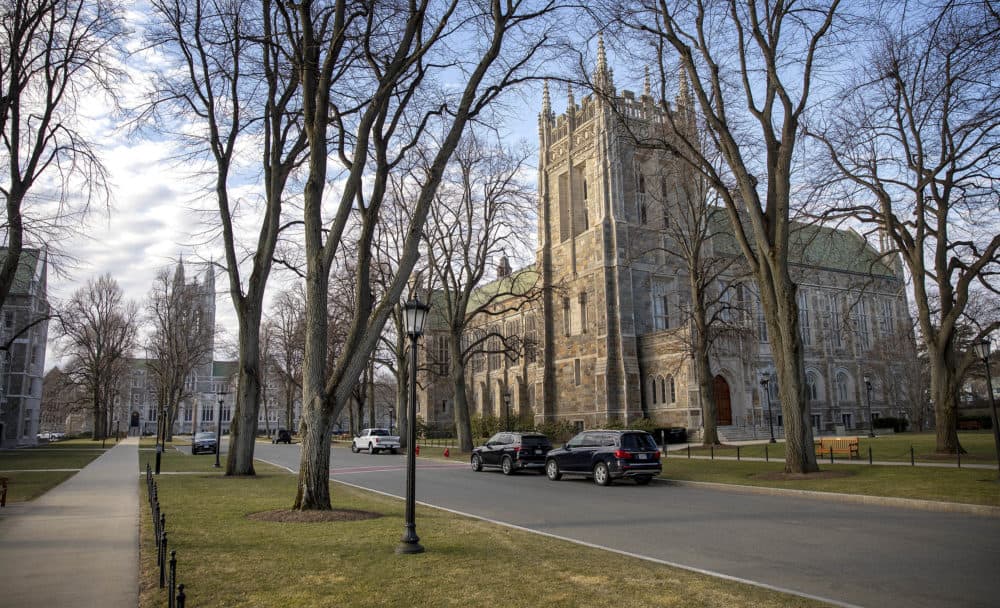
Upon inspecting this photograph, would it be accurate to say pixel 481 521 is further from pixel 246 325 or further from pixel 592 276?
pixel 592 276

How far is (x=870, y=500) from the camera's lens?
13867 millimetres

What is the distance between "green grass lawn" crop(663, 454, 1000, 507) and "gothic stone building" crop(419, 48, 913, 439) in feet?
42.6

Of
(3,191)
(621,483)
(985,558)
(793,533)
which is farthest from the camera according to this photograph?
(621,483)

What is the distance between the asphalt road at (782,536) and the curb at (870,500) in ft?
1.18

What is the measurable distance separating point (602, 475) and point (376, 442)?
73.4 feet

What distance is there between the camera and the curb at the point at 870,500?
39.7 ft

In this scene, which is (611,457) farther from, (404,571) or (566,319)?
(566,319)

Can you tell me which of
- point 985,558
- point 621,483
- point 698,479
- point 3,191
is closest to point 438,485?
point 621,483

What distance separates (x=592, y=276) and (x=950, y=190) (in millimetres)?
23469

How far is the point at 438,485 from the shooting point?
18.7m

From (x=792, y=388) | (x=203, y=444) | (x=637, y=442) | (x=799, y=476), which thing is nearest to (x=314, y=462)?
(x=637, y=442)

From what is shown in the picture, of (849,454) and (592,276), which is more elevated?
(592,276)

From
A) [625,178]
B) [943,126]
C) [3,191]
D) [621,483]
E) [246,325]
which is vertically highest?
[625,178]

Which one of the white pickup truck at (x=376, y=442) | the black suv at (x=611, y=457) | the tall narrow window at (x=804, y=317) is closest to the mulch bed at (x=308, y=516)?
the black suv at (x=611, y=457)
